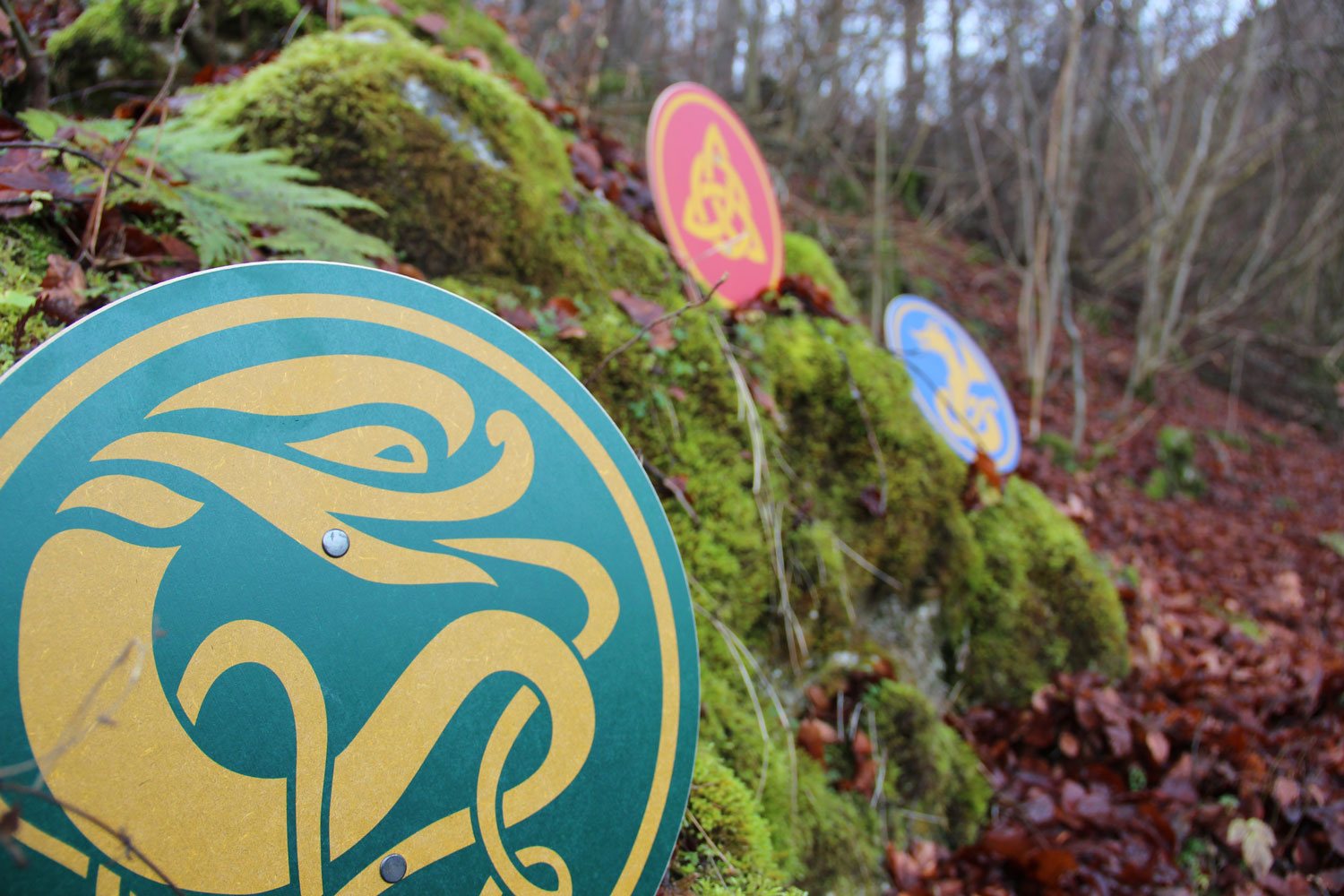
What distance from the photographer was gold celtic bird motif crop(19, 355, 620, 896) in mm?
713

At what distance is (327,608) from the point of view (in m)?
0.85

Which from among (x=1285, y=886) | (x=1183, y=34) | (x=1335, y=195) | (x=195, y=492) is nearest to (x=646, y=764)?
(x=195, y=492)

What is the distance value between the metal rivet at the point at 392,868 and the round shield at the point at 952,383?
94.3 inches

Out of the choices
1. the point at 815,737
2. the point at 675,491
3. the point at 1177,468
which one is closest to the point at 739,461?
the point at 675,491

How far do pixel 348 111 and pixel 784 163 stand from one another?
199 inches

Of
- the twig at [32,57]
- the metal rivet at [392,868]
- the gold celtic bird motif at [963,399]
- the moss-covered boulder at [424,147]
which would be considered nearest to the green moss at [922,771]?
the gold celtic bird motif at [963,399]

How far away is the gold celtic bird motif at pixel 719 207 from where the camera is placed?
98.3 inches

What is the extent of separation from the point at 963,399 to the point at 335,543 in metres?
2.97

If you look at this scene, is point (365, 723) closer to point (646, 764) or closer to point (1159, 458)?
point (646, 764)

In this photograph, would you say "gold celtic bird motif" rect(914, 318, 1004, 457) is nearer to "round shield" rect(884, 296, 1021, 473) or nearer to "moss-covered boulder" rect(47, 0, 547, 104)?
"round shield" rect(884, 296, 1021, 473)

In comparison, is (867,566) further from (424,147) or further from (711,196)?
(424,147)

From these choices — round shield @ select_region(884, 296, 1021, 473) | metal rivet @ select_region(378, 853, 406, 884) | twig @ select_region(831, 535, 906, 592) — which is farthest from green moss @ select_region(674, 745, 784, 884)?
round shield @ select_region(884, 296, 1021, 473)

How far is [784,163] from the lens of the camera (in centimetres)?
618

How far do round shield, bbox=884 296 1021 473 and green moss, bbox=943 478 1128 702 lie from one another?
301mm
